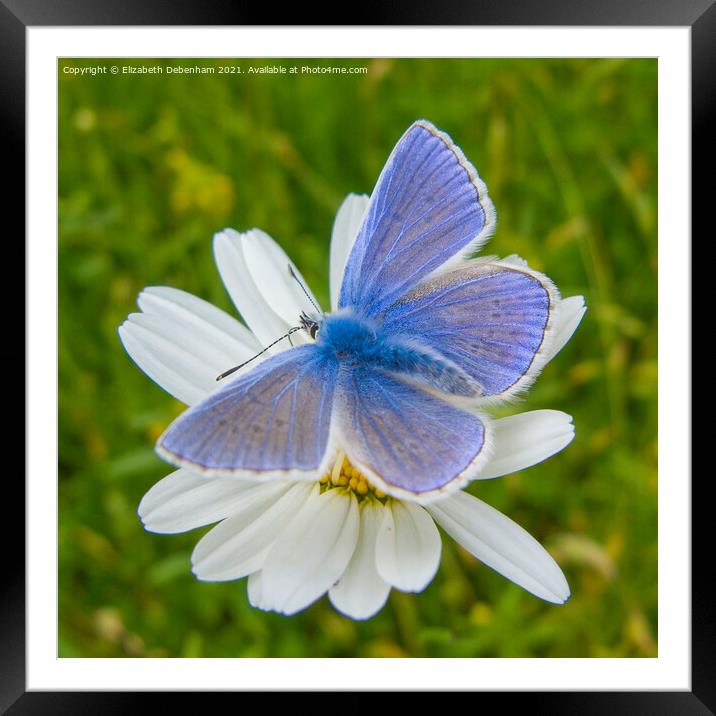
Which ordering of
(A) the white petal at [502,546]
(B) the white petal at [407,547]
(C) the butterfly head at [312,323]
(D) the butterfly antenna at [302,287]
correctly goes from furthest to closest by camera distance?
(D) the butterfly antenna at [302,287], (C) the butterfly head at [312,323], (A) the white petal at [502,546], (B) the white petal at [407,547]

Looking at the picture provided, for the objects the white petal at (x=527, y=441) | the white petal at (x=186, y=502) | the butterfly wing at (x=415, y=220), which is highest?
the butterfly wing at (x=415, y=220)

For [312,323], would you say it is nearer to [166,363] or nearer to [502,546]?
[166,363]

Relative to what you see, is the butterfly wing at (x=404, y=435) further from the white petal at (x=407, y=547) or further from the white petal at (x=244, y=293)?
the white petal at (x=244, y=293)

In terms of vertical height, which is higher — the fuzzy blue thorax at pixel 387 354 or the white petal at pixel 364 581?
the fuzzy blue thorax at pixel 387 354

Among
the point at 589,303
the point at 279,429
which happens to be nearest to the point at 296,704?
the point at 279,429

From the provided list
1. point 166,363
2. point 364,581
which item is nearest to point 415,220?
point 166,363

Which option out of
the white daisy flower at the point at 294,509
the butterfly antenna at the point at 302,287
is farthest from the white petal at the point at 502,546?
the butterfly antenna at the point at 302,287
